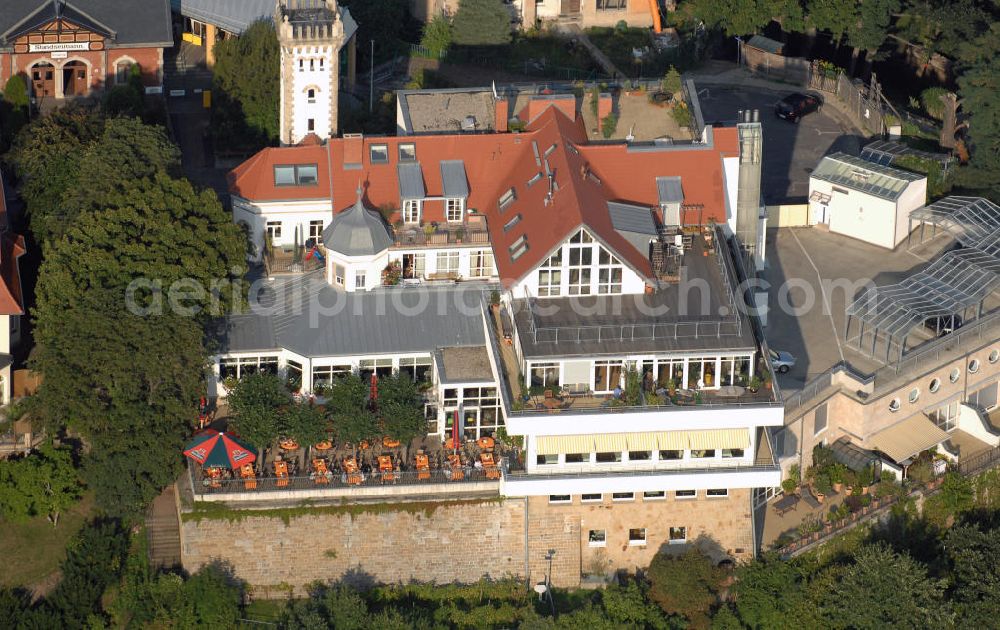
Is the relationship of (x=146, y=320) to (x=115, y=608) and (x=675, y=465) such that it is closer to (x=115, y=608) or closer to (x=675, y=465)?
(x=115, y=608)

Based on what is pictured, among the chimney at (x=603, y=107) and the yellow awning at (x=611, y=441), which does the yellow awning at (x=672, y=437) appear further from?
the chimney at (x=603, y=107)

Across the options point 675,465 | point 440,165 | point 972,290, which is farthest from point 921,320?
point 440,165

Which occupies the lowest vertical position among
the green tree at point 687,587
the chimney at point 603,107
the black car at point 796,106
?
the green tree at point 687,587

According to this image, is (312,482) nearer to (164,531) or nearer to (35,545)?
(164,531)

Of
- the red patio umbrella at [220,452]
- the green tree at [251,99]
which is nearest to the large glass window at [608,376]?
the red patio umbrella at [220,452]

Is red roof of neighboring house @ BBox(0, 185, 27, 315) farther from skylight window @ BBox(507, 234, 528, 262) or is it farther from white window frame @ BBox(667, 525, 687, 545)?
white window frame @ BBox(667, 525, 687, 545)

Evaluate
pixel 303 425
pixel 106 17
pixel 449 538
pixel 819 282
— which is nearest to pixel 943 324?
pixel 819 282
